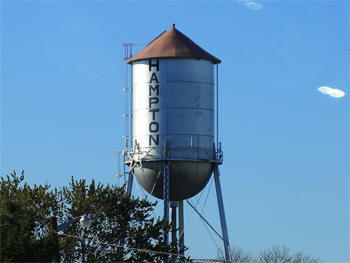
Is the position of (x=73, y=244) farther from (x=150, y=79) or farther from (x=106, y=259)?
(x=150, y=79)

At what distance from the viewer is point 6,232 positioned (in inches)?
2308

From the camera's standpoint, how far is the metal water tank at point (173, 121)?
67125mm

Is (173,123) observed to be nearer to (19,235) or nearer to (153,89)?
(153,89)

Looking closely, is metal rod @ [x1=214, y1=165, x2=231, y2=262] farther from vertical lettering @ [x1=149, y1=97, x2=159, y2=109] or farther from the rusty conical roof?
the rusty conical roof

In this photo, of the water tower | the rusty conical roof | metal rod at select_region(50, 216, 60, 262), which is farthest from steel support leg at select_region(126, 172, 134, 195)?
metal rod at select_region(50, 216, 60, 262)

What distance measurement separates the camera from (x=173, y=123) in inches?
2643

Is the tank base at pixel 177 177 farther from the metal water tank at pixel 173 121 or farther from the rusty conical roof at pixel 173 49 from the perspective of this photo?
the rusty conical roof at pixel 173 49

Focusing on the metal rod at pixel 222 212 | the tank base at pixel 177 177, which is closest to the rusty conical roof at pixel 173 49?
the tank base at pixel 177 177

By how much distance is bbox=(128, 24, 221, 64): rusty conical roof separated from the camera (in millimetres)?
67875

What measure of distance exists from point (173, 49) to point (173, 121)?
4334mm

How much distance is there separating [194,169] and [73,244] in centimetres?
821

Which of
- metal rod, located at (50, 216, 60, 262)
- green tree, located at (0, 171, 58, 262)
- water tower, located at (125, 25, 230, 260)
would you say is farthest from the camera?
water tower, located at (125, 25, 230, 260)

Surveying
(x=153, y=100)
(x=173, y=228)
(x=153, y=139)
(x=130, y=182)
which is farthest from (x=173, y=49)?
(x=173, y=228)

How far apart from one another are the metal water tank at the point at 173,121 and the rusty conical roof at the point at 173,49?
6 cm
